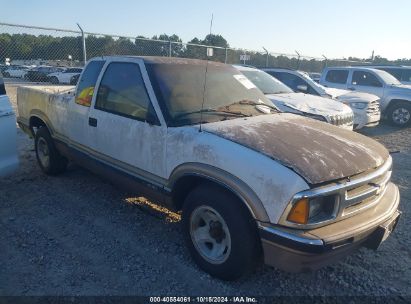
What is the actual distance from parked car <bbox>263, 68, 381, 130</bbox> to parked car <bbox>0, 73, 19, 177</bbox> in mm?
6709

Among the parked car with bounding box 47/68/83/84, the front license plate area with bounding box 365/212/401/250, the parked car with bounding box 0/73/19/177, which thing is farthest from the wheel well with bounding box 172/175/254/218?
the parked car with bounding box 47/68/83/84

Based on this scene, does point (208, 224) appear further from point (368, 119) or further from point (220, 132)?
point (368, 119)

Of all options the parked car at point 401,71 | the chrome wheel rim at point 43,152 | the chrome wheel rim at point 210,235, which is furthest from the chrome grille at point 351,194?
the parked car at point 401,71

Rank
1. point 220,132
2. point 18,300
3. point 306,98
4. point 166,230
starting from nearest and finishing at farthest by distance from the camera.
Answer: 1. point 18,300
2. point 220,132
3. point 166,230
4. point 306,98

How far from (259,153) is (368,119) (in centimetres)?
766

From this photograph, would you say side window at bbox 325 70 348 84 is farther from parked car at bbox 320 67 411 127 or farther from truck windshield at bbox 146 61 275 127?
truck windshield at bbox 146 61 275 127

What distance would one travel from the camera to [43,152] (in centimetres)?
552

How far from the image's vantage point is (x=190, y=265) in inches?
131

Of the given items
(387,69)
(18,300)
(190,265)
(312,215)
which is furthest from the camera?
(387,69)

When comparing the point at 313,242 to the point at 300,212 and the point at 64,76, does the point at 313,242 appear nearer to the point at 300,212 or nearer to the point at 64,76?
the point at 300,212

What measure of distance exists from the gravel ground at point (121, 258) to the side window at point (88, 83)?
1298 millimetres

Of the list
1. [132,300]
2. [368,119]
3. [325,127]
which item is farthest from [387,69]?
[132,300]

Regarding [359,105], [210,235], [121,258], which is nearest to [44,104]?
[121,258]

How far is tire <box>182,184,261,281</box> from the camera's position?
2.77 meters
